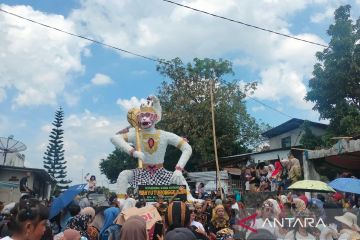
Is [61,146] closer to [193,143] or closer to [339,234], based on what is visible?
[193,143]

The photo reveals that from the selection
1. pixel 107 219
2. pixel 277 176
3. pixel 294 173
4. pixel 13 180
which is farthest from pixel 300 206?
pixel 13 180

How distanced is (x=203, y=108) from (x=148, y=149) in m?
17.3

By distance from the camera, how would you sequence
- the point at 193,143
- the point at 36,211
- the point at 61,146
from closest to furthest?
1. the point at 36,211
2. the point at 193,143
3. the point at 61,146

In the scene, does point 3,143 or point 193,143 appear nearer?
point 3,143

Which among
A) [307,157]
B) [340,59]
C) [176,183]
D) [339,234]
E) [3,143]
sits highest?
[340,59]

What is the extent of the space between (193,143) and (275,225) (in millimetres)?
27626

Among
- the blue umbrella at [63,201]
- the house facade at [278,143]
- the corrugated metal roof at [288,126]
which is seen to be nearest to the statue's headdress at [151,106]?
the blue umbrella at [63,201]

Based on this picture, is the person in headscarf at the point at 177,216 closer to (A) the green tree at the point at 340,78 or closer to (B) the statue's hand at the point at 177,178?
(B) the statue's hand at the point at 177,178

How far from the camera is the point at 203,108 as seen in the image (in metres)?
31.0

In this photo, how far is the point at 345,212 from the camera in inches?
162

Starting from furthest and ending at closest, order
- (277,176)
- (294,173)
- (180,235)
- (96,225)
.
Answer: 1. (277,176)
2. (294,173)
3. (96,225)
4. (180,235)

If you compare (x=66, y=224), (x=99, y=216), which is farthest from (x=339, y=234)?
(x=66, y=224)

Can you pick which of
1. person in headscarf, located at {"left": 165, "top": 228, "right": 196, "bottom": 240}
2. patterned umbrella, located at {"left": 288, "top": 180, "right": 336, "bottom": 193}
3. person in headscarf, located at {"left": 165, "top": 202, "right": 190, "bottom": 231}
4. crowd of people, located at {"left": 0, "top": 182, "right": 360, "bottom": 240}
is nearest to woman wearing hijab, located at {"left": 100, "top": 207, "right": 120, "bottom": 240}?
crowd of people, located at {"left": 0, "top": 182, "right": 360, "bottom": 240}

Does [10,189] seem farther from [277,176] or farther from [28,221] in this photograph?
[28,221]
